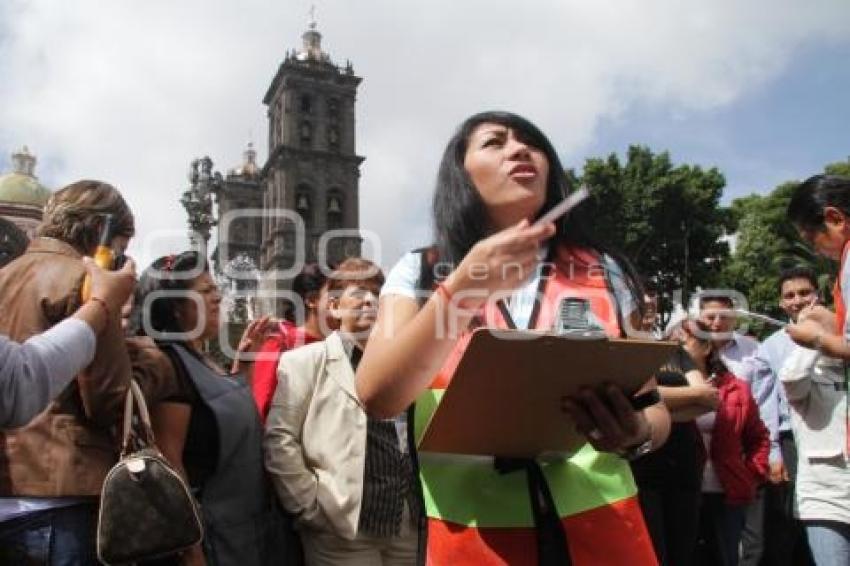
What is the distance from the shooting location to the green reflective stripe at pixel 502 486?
1839 mm

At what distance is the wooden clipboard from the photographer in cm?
154

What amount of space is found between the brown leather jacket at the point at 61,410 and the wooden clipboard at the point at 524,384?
1349mm

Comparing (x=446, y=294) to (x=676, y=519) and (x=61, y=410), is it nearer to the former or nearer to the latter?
(x=61, y=410)

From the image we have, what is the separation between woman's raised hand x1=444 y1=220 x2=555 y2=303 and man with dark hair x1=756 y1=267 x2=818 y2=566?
15.1ft

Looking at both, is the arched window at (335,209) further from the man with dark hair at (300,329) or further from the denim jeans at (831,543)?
the denim jeans at (831,543)

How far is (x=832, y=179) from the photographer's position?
3607 millimetres

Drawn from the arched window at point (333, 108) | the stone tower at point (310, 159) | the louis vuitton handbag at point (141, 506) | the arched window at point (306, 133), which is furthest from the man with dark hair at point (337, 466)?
the arched window at point (333, 108)

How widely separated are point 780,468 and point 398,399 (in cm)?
530

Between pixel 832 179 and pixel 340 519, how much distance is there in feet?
9.36

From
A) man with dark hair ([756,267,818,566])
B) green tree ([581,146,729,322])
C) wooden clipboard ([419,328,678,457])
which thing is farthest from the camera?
green tree ([581,146,729,322])

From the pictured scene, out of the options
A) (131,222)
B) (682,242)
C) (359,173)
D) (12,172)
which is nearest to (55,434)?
(131,222)

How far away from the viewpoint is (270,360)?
14.9 feet

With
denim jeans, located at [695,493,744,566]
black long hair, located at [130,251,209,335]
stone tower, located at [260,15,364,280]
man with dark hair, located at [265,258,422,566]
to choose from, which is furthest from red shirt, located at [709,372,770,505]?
stone tower, located at [260,15,364,280]

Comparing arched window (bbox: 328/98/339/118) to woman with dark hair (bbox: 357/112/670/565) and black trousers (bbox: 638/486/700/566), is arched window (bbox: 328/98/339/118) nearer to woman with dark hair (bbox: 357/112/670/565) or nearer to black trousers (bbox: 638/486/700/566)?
black trousers (bbox: 638/486/700/566)
